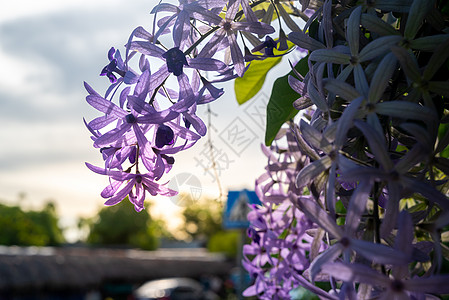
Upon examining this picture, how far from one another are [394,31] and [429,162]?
0.29ft

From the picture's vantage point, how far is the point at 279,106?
1.70 ft

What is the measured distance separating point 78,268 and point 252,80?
9138 millimetres

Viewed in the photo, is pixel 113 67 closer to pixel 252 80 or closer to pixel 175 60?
pixel 175 60

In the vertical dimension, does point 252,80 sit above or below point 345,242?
above

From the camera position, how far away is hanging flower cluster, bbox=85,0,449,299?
0.89 feet

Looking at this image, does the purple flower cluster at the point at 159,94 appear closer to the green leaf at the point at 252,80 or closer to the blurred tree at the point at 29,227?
the green leaf at the point at 252,80

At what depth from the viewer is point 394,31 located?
1.08ft

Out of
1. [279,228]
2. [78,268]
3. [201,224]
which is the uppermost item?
[279,228]

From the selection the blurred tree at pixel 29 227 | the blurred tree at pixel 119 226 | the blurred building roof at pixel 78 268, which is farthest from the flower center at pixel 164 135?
the blurred tree at pixel 119 226

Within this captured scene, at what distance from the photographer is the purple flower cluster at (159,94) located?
1.16 ft

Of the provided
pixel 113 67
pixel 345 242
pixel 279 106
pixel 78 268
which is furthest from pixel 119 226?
pixel 345 242

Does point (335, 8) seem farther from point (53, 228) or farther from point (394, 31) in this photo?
point (53, 228)

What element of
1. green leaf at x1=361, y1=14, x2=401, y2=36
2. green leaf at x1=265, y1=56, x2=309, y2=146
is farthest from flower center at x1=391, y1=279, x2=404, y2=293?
green leaf at x1=265, y1=56, x2=309, y2=146

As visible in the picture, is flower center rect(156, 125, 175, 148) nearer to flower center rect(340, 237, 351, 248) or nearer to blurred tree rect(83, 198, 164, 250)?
flower center rect(340, 237, 351, 248)
